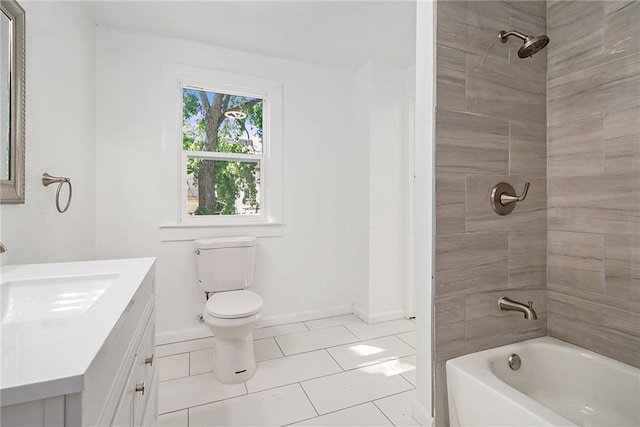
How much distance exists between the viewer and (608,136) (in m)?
1.31

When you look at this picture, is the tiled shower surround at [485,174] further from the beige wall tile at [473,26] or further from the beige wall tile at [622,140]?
the beige wall tile at [622,140]

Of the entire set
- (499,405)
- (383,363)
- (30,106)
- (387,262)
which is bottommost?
(383,363)

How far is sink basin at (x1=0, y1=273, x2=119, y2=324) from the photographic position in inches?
32.3

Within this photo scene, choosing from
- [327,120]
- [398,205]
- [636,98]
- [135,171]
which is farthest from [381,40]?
[135,171]

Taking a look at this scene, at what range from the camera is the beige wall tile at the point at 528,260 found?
1.46 meters

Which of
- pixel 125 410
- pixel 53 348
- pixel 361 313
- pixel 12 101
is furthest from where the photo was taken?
pixel 361 313

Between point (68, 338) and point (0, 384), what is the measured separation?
0.15 m

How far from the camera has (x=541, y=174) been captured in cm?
152

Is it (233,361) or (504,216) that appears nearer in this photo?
(504,216)

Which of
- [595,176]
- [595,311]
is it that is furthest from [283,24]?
[595,311]

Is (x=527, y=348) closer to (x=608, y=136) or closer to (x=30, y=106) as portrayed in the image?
(x=608, y=136)

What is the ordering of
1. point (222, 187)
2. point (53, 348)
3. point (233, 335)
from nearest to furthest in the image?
point (53, 348)
point (233, 335)
point (222, 187)

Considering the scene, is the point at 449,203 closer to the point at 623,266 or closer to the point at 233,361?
the point at 623,266

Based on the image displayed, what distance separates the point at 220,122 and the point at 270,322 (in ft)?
5.86
